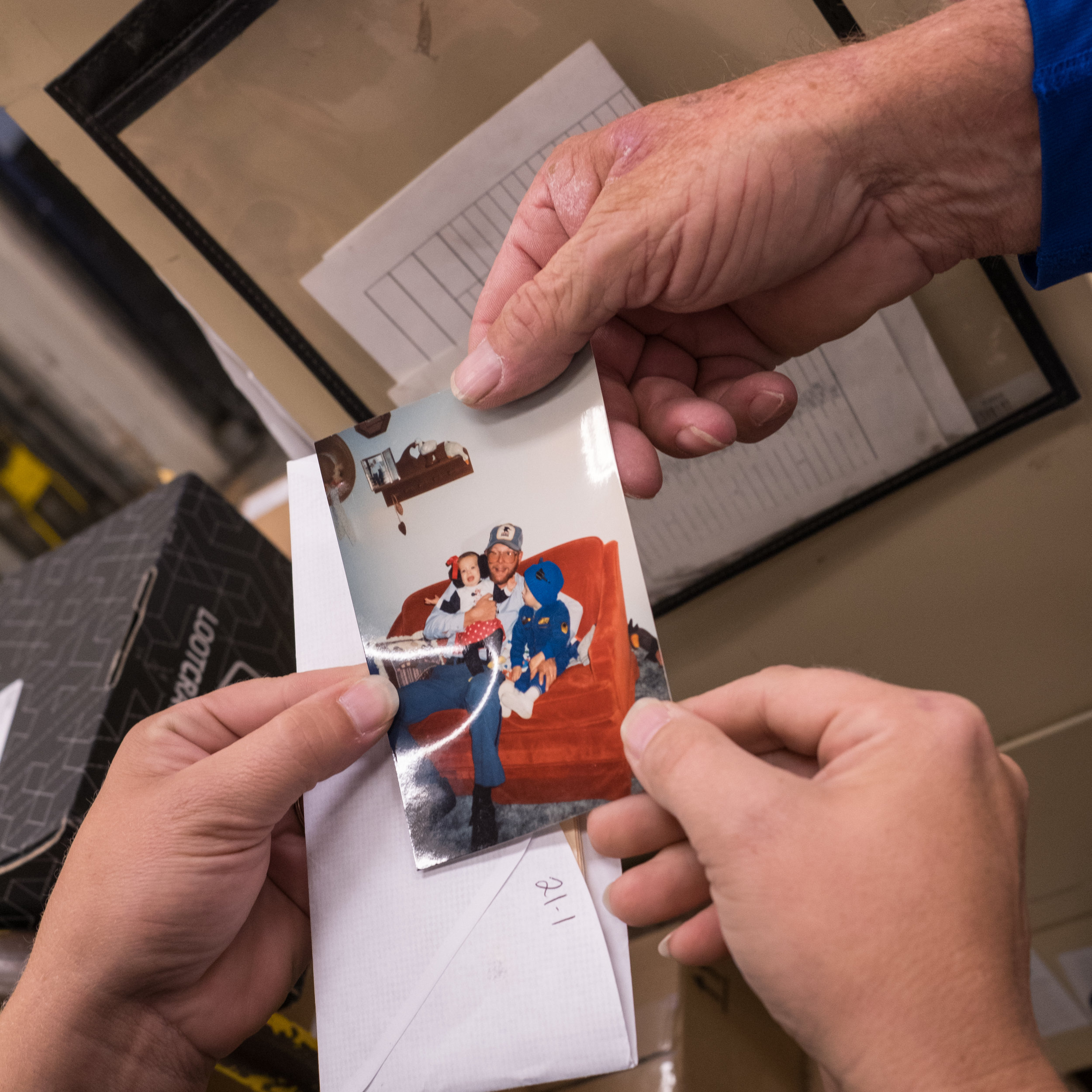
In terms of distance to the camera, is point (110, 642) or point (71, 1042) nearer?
point (71, 1042)

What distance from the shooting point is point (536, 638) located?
492 millimetres

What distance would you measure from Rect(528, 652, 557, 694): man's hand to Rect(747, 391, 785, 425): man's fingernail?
29 centimetres

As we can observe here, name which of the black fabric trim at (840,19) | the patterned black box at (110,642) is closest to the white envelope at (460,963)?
the patterned black box at (110,642)

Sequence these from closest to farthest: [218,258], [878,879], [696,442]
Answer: [878,879] → [696,442] → [218,258]

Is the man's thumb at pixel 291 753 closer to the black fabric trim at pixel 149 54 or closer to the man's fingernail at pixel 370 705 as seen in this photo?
the man's fingernail at pixel 370 705

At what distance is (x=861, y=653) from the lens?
890mm

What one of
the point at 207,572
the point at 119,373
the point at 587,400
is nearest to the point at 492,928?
the point at 587,400

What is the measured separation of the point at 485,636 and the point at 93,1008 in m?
0.33

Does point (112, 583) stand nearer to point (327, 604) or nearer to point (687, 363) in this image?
point (327, 604)

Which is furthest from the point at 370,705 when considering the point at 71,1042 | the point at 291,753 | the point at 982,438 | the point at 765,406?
the point at 982,438

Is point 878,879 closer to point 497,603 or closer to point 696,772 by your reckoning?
point 696,772

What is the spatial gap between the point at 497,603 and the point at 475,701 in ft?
0.22

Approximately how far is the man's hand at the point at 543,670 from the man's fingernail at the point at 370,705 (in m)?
0.10

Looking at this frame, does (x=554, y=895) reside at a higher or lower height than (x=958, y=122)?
lower
